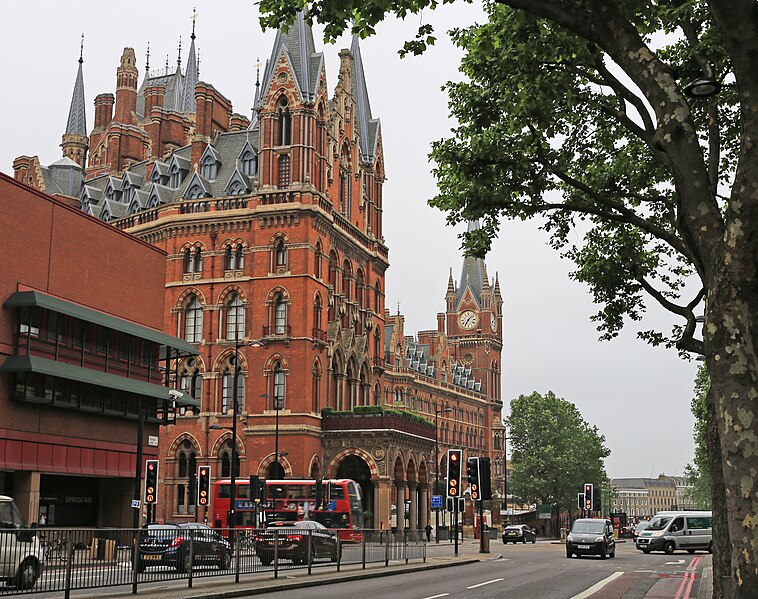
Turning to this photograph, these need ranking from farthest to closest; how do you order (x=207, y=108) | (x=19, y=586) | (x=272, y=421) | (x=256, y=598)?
(x=207, y=108)
(x=272, y=421)
(x=256, y=598)
(x=19, y=586)

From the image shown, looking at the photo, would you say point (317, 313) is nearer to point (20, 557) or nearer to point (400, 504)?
point (400, 504)

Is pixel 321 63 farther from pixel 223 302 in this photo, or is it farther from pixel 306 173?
pixel 223 302

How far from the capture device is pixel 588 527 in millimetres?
41688

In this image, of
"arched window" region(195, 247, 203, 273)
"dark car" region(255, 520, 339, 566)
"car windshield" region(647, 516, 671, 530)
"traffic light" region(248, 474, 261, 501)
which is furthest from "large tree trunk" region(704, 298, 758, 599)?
"arched window" region(195, 247, 203, 273)

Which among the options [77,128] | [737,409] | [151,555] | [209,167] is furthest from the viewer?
[77,128]

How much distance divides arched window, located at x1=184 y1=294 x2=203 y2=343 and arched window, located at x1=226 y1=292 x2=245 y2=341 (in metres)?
2.14

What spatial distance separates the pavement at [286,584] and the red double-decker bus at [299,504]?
18082 mm

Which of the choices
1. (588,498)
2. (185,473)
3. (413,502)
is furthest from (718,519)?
(588,498)

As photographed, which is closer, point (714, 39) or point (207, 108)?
A: point (714, 39)

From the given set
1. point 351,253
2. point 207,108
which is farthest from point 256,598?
point 207,108

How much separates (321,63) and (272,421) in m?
24.5

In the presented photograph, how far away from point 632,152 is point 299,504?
34.7 meters

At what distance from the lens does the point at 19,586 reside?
15.3 m

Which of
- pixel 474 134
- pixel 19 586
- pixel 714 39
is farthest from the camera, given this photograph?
pixel 474 134
